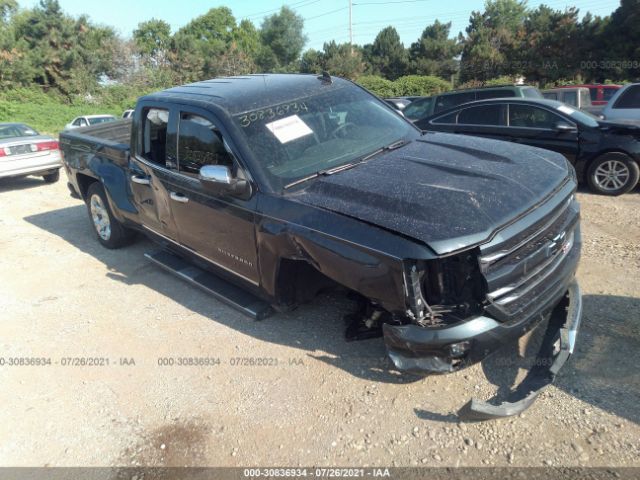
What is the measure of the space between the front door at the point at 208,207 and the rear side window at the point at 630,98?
9.39 m

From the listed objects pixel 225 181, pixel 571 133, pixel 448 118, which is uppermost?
pixel 225 181

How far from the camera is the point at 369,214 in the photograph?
273cm

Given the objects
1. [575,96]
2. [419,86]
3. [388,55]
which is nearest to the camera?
[575,96]

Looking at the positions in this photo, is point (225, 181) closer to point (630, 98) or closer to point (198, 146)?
point (198, 146)

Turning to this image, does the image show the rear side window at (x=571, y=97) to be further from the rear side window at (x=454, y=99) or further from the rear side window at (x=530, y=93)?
the rear side window at (x=454, y=99)

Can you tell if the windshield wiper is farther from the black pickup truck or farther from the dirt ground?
the dirt ground

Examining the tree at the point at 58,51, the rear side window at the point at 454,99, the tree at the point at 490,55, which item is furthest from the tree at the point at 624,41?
the tree at the point at 58,51

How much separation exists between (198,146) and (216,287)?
1.24 metres

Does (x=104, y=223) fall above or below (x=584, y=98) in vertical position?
below

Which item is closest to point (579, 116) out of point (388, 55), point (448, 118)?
point (448, 118)

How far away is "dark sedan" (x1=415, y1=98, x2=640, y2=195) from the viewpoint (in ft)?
22.1

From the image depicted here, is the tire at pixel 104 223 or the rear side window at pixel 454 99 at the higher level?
the rear side window at pixel 454 99

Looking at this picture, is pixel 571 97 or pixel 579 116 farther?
pixel 571 97

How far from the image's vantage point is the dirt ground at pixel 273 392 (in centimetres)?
261
